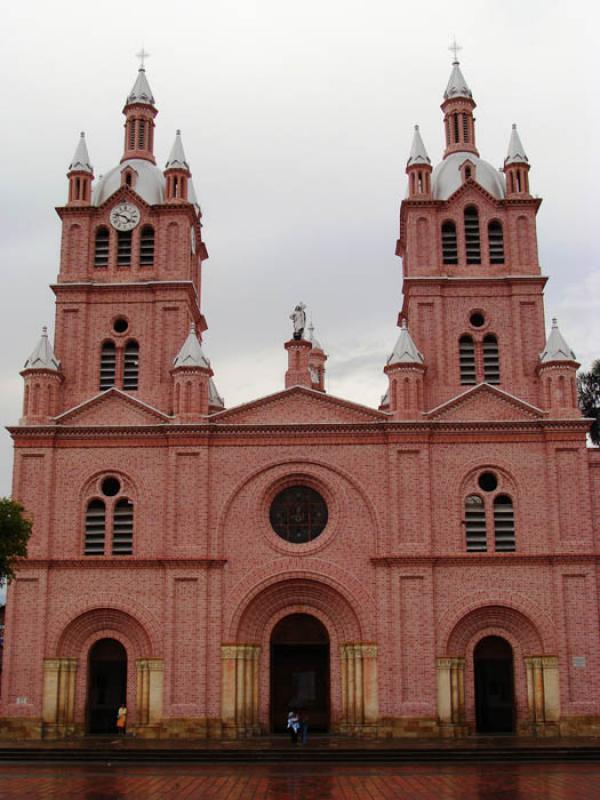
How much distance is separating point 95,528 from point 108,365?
770 centimetres

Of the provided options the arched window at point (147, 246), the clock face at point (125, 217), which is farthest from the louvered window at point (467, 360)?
the clock face at point (125, 217)

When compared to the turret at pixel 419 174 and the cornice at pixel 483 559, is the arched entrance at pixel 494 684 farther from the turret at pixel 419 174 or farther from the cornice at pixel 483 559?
the turret at pixel 419 174

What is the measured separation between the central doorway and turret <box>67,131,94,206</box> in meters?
21.2

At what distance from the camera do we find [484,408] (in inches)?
1658

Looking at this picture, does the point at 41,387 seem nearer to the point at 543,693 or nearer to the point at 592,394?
the point at 543,693

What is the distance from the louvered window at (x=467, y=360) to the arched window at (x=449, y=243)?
A: 12.2 feet

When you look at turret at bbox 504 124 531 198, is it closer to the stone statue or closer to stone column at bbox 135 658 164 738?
the stone statue

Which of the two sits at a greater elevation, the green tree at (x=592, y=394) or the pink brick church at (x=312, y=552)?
the green tree at (x=592, y=394)

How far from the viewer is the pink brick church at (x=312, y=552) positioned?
129ft

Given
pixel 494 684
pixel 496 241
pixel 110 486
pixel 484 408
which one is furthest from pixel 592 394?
pixel 110 486

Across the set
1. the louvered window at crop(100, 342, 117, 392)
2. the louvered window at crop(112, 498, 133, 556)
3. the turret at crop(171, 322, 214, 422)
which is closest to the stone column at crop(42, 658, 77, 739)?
the louvered window at crop(112, 498, 133, 556)

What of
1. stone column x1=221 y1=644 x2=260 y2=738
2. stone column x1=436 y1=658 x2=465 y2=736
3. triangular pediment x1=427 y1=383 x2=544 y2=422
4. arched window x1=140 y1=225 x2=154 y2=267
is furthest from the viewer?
arched window x1=140 y1=225 x2=154 y2=267

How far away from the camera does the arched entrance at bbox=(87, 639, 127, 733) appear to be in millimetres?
40469

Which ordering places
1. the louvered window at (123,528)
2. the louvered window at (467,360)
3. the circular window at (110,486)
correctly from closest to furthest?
the louvered window at (123,528)
the circular window at (110,486)
the louvered window at (467,360)
